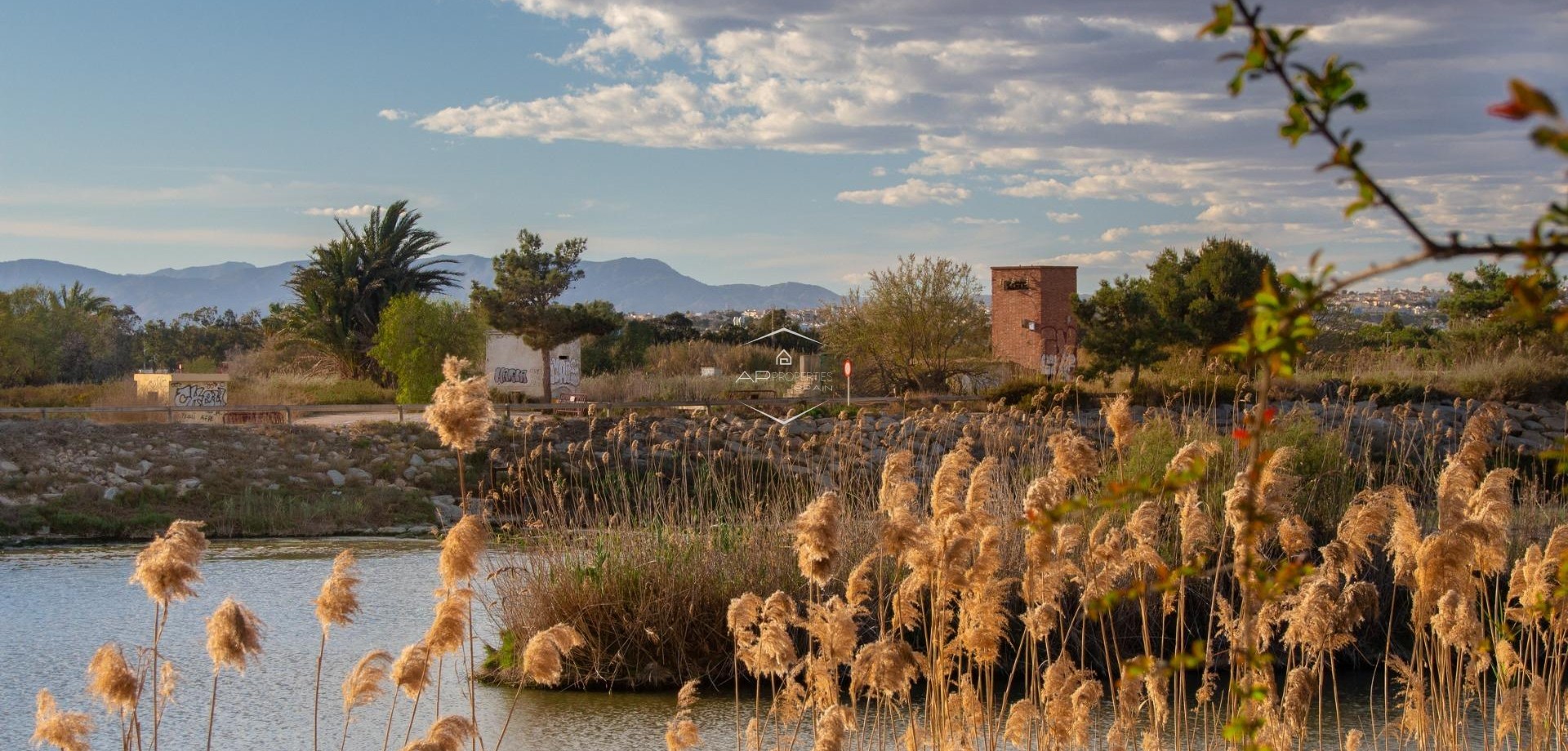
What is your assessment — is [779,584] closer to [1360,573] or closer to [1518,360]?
[1360,573]

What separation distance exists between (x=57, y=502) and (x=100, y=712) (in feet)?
29.4

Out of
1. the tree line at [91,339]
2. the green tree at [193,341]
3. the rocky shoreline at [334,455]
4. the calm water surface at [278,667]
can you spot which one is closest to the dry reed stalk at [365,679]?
the calm water surface at [278,667]

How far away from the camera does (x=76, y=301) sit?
4262cm

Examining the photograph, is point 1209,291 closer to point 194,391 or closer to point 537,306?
point 537,306

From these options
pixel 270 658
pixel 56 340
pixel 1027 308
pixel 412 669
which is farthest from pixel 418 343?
pixel 412 669

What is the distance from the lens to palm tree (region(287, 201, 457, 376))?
33.1 metres

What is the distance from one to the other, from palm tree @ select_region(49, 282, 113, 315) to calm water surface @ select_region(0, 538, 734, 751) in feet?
92.6

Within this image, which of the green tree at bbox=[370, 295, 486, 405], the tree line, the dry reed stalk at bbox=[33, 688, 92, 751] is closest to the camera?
the dry reed stalk at bbox=[33, 688, 92, 751]

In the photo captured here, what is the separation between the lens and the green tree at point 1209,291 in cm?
2369

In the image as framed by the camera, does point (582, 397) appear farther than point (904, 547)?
Yes

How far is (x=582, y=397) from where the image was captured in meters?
26.5

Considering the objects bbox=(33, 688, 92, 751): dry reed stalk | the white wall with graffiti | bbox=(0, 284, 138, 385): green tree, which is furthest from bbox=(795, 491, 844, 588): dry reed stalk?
bbox=(0, 284, 138, 385): green tree

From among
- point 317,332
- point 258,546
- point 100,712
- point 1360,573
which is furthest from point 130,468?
point 317,332

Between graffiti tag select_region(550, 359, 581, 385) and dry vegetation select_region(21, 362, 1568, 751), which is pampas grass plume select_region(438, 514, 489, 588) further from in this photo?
graffiti tag select_region(550, 359, 581, 385)
